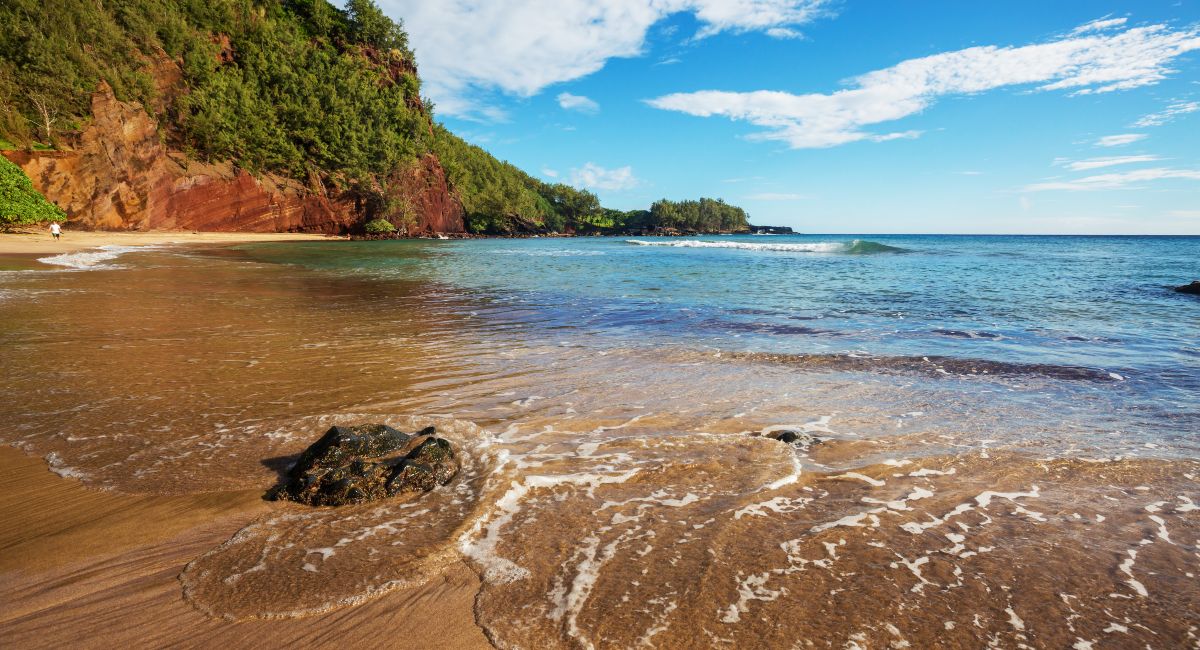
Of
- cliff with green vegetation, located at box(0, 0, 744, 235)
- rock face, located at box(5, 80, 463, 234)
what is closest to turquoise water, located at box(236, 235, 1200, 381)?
rock face, located at box(5, 80, 463, 234)

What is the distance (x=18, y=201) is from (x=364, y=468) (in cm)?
4273

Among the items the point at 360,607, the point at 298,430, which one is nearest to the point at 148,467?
the point at 298,430

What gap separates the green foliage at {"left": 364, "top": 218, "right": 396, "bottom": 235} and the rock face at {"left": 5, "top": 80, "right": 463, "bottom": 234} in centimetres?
390

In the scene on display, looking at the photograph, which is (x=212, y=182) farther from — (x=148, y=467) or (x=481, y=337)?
(x=148, y=467)

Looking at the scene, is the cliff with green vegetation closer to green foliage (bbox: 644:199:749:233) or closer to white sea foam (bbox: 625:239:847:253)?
white sea foam (bbox: 625:239:847:253)

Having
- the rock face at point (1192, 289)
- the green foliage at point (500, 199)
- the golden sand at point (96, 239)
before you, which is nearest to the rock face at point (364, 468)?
the rock face at point (1192, 289)

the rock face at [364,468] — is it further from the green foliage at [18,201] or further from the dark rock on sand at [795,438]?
the green foliage at [18,201]

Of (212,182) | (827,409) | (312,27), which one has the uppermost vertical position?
(312,27)

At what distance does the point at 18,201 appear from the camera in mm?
30359

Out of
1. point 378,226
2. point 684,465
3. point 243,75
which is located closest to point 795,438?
point 684,465

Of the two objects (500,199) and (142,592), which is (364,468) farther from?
(500,199)

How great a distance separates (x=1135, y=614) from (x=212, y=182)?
6481 centimetres

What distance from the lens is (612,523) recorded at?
3.10 metres

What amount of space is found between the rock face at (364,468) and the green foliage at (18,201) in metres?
41.3
